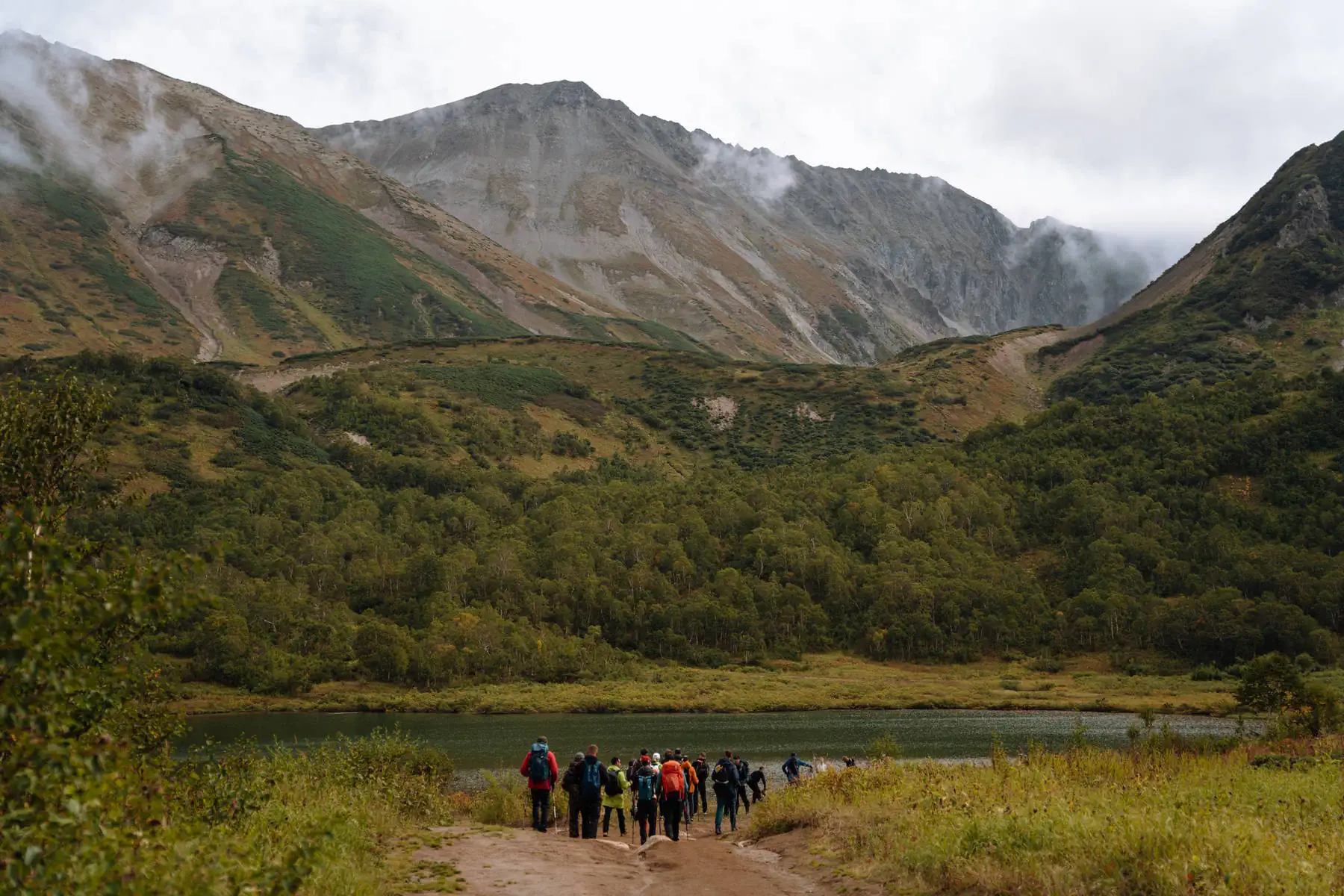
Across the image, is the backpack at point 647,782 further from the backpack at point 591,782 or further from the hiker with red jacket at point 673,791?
the backpack at point 591,782

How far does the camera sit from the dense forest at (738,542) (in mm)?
111688

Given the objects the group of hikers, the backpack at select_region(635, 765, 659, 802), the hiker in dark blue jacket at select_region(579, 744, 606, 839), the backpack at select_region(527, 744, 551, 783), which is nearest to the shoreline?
the group of hikers

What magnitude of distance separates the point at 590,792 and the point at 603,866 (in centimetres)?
437

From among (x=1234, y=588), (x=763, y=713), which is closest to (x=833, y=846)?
(x=763, y=713)

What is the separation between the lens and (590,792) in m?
23.6

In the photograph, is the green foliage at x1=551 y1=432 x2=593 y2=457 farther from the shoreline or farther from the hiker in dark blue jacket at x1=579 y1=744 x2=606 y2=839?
the hiker in dark blue jacket at x1=579 y1=744 x2=606 y2=839

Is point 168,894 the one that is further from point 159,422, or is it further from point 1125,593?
point 159,422

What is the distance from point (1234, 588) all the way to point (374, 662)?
327 feet

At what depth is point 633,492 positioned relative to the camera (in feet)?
529

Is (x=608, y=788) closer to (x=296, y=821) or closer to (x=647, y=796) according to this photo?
(x=647, y=796)

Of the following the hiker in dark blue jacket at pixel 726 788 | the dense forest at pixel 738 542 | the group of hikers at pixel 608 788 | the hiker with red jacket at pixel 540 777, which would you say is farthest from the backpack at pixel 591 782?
the dense forest at pixel 738 542

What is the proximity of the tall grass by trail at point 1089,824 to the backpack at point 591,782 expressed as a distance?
4.33 meters

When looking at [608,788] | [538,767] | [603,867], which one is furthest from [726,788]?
[603,867]

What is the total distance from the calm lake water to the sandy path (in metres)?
26.7
